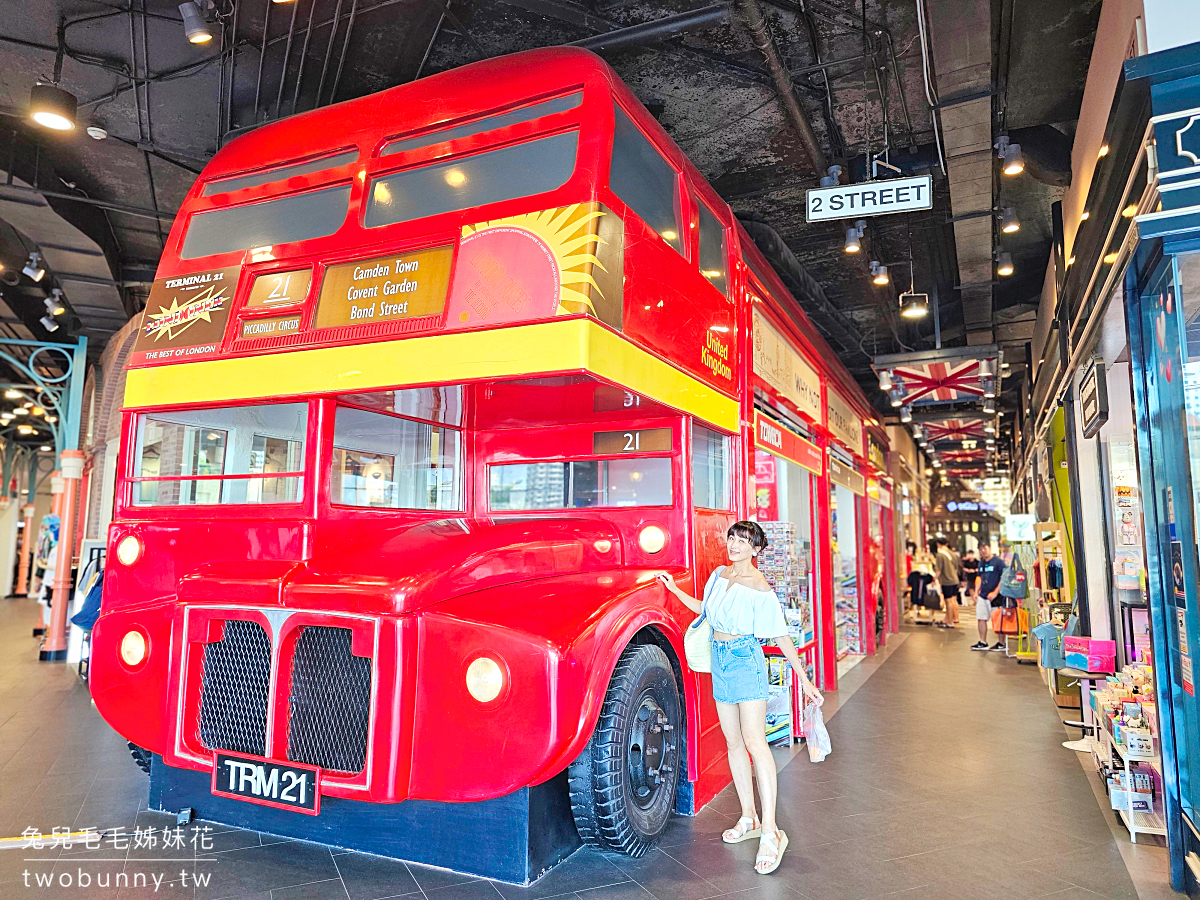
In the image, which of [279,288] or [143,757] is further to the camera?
[143,757]

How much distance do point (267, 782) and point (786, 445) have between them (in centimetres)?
472

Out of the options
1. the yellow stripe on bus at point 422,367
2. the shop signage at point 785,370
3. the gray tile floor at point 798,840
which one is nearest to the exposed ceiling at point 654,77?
Answer: the shop signage at point 785,370

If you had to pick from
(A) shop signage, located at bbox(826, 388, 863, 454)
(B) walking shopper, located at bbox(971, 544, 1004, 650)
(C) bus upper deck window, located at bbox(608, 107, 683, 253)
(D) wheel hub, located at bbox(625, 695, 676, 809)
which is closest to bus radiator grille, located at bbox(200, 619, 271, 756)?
(D) wheel hub, located at bbox(625, 695, 676, 809)

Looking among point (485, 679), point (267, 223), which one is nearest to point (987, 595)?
point (485, 679)

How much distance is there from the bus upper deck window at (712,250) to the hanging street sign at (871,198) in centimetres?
65

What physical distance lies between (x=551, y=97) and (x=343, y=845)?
3399mm

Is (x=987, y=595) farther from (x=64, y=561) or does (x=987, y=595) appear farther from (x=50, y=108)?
(x=64, y=561)

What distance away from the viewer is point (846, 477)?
948cm

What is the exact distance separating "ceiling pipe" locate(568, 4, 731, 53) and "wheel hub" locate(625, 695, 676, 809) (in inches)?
143

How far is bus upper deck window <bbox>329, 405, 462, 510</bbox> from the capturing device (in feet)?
11.5

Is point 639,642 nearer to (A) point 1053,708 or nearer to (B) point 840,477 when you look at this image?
(A) point 1053,708

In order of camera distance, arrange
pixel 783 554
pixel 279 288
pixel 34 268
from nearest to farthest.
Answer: pixel 279 288
pixel 783 554
pixel 34 268

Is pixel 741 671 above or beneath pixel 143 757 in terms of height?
above

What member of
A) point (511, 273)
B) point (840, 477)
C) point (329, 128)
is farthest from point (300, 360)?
point (840, 477)
